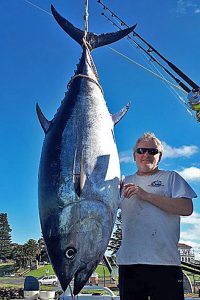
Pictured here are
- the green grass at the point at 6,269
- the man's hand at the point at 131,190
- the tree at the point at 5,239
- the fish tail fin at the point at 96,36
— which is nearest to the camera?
the man's hand at the point at 131,190

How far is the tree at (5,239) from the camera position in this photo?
8019cm

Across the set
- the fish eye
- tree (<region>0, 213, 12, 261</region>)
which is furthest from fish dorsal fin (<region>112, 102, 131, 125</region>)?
tree (<region>0, 213, 12, 261</region>)

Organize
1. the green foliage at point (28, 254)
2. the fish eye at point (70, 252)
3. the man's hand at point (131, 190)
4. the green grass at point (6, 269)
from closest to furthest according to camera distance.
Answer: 1. the fish eye at point (70, 252)
2. the man's hand at point (131, 190)
3. the green grass at point (6, 269)
4. the green foliage at point (28, 254)

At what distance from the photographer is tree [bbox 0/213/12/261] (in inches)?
3157

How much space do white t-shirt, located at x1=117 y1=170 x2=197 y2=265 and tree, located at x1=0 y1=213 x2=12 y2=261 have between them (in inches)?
3138

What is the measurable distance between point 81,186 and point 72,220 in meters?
0.20

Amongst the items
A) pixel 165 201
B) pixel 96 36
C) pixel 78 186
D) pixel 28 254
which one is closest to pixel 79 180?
pixel 78 186

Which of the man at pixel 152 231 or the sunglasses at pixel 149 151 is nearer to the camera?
the man at pixel 152 231

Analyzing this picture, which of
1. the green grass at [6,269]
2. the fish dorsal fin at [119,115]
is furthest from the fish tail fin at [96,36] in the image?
the green grass at [6,269]

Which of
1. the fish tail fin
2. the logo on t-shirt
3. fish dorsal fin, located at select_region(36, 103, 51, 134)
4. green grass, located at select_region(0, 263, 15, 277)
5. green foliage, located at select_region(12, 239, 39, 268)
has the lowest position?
the logo on t-shirt

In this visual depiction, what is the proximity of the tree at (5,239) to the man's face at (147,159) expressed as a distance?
79722mm

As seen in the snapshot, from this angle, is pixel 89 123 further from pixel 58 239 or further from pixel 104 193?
pixel 58 239

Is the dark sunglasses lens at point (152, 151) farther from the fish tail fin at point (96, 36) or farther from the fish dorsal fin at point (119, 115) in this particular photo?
the fish tail fin at point (96, 36)

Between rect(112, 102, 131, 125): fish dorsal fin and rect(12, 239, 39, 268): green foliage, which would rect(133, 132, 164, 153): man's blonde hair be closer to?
rect(112, 102, 131, 125): fish dorsal fin
